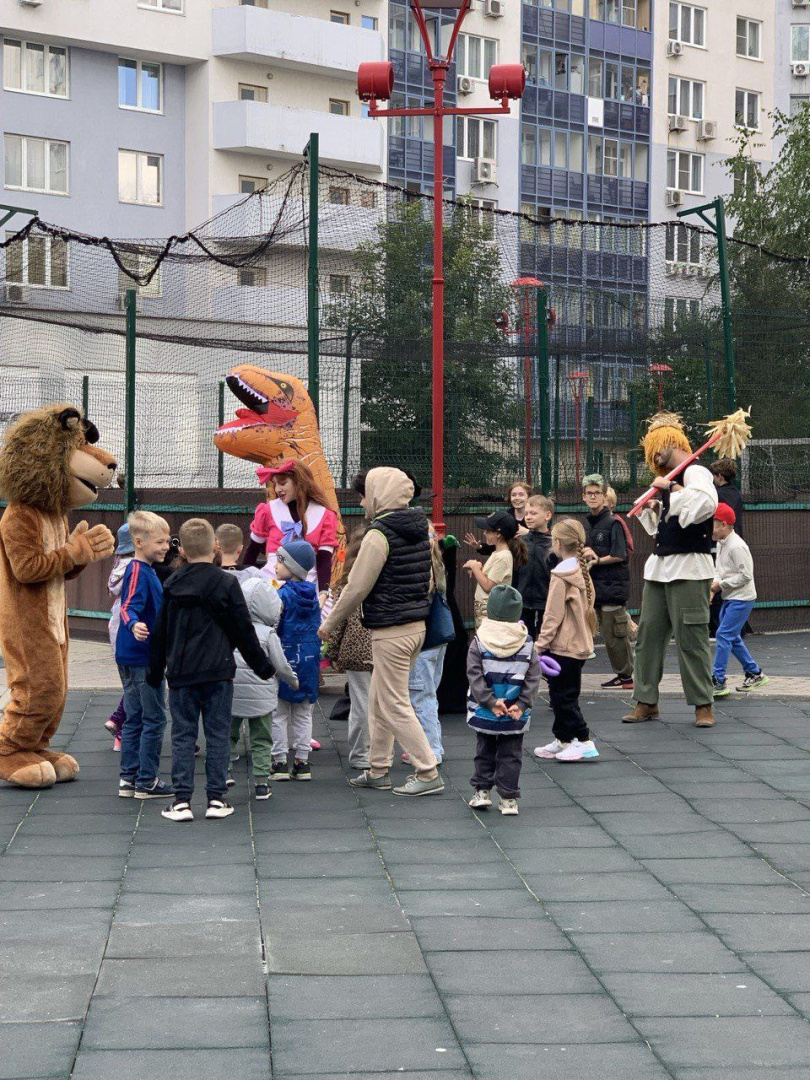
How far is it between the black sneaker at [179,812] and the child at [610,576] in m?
4.96

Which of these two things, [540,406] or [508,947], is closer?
→ [508,947]

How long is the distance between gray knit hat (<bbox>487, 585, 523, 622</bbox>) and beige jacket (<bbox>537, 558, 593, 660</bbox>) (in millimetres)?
1213

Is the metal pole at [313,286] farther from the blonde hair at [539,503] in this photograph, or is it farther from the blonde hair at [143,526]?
the blonde hair at [143,526]

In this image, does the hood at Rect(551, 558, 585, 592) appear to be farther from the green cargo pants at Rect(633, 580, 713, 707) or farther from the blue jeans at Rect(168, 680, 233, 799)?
the blue jeans at Rect(168, 680, 233, 799)

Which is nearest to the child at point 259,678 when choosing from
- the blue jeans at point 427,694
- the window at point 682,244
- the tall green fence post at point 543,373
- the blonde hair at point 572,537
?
the blue jeans at point 427,694

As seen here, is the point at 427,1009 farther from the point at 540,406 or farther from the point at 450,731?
the point at 540,406

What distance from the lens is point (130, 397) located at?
14.5m

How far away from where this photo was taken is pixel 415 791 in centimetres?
812

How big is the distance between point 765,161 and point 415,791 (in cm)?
5339

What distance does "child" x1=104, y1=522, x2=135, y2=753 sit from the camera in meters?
8.45

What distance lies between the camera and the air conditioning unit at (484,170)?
48781mm

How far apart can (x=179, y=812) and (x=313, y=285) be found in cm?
616

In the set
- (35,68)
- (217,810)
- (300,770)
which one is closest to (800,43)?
(35,68)

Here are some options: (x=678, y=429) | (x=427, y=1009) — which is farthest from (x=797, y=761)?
(x=427, y=1009)
